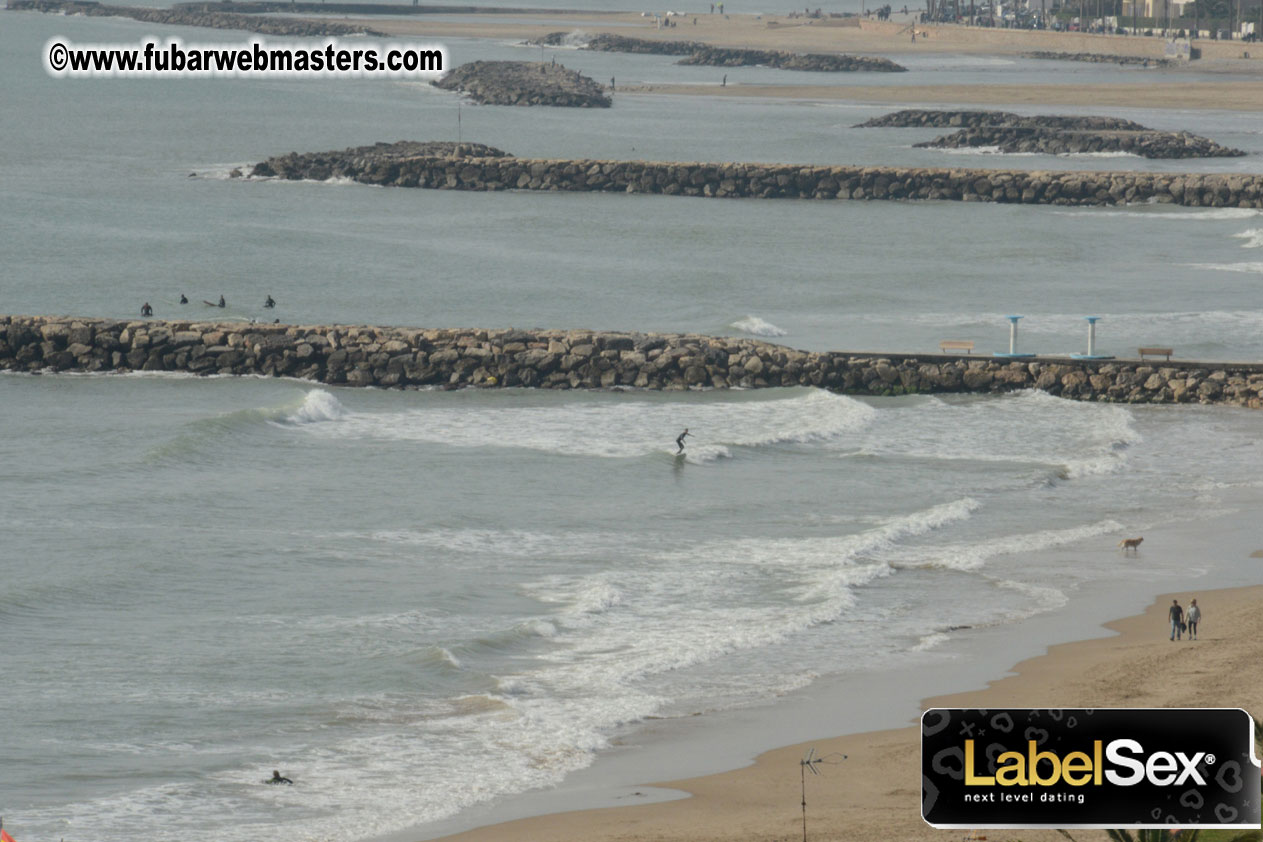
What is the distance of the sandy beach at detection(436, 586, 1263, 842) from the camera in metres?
15.8

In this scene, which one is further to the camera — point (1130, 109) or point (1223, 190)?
point (1130, 109)

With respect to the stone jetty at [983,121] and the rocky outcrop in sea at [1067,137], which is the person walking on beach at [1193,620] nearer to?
the rocky outcrop in sea at [1067,137]

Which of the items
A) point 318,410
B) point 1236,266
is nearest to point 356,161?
point 1236,266

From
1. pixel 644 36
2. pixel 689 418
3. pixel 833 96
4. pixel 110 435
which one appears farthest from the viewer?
pixel 644 36

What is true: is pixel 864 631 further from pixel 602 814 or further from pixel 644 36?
pixel 644 36

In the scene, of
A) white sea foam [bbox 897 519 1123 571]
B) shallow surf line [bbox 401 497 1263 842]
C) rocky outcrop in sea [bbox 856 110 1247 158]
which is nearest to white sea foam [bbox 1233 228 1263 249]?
rocky outcrop in sea [bbox 856 110 1247 158]

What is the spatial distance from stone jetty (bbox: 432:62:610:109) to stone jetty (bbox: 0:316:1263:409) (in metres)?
78.4

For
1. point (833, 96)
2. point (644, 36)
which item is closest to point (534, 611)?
point (833, 96)

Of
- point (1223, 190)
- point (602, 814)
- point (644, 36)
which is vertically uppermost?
point (644, 36)

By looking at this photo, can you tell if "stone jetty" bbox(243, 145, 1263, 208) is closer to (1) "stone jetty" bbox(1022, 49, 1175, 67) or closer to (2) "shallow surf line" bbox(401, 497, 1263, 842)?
(2) "shallow surf line" bbox(401, 497, 1263, 842)

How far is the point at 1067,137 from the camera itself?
87.8m

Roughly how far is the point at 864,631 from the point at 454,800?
727cm

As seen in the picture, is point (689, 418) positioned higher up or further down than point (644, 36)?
further down

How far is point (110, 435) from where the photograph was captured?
1294 inches
